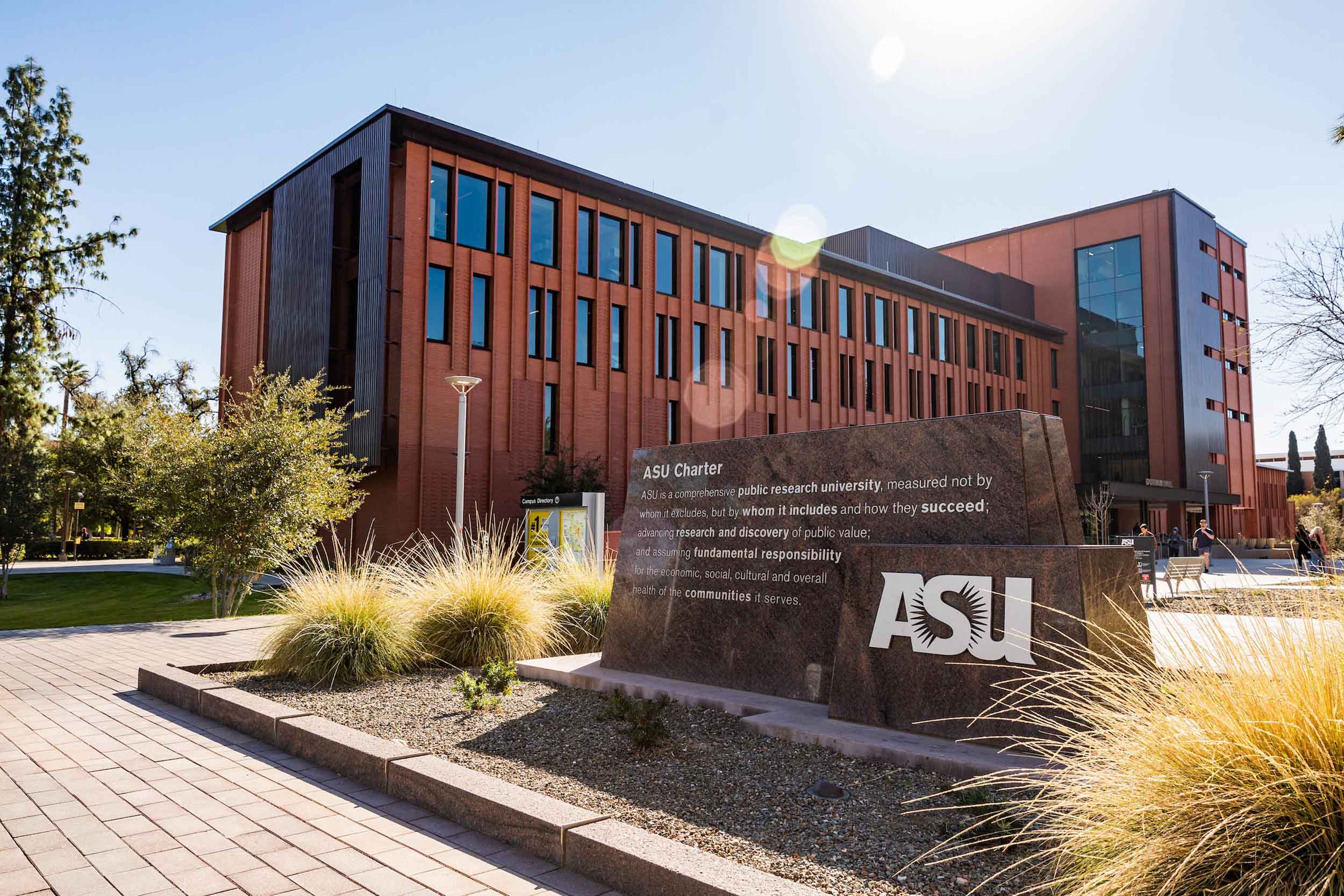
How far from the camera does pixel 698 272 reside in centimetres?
3478

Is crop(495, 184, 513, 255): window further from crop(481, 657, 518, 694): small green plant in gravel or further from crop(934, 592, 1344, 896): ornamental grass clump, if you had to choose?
crop(934, 592, 1344, 896): ornamental grass clump

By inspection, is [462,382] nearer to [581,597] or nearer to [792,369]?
[581,597]

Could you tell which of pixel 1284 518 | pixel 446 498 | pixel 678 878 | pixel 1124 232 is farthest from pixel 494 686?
pixel 1284 518

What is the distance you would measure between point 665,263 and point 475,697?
28.4 m

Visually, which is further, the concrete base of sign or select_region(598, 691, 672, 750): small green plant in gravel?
select_region(598, 691, 672, 750): small green plant in gravel

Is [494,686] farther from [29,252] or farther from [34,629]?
[29,252]

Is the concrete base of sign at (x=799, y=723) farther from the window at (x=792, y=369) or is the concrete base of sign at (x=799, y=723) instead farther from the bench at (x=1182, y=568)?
the window at (x=792, y=369)

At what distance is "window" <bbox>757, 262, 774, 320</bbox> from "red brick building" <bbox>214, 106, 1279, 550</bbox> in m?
0.10

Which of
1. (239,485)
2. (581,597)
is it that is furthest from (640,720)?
(239,485)

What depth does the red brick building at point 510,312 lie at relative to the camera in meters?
26.3

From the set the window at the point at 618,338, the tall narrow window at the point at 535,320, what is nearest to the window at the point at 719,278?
the window at the point at 618,338

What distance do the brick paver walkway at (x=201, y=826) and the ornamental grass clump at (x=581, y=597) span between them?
141 inches

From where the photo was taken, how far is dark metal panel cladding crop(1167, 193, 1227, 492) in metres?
53.0

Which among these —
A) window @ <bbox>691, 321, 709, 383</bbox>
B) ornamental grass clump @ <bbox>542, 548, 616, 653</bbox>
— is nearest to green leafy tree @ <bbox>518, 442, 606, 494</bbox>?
window @ <bbox>691, 321, 709, 383</bbox>
